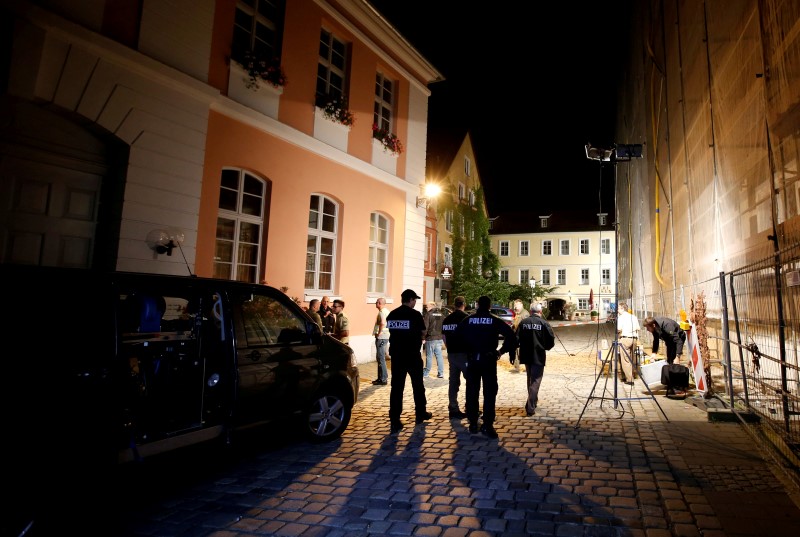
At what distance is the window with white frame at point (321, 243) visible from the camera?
1106cm

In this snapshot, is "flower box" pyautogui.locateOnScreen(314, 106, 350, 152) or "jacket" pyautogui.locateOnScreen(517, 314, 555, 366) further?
"flower box" pyautogui.locateOnScreen(314, 106, 350, 152)

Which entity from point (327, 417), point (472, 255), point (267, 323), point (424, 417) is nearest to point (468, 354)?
point (424, 417)

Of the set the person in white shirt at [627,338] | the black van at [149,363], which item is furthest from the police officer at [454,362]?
the person in white shirt at [627,338]

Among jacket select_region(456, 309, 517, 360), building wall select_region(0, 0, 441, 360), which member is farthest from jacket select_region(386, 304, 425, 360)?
building wall select_region(0, 0, 441, 360)

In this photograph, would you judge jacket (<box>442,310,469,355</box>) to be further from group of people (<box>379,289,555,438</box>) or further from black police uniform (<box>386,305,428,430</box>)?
black police uniform (<box>386,305,428,430</box>)

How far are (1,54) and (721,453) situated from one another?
9.96 m

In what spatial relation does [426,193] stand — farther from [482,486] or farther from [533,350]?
[482,486]

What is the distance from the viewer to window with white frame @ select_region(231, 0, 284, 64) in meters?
9.45

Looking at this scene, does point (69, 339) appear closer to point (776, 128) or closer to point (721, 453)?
point (721, 453)

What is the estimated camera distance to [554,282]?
162 feet

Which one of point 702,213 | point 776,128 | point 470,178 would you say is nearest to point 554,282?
point 470,178

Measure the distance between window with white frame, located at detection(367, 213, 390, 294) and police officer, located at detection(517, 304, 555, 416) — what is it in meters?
6.52

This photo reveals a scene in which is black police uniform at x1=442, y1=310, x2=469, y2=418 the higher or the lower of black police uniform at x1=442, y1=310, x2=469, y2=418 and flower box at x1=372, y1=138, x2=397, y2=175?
the lower

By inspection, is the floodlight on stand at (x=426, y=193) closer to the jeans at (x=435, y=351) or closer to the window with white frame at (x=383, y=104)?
the window with white frame at (x=383, y=104)
